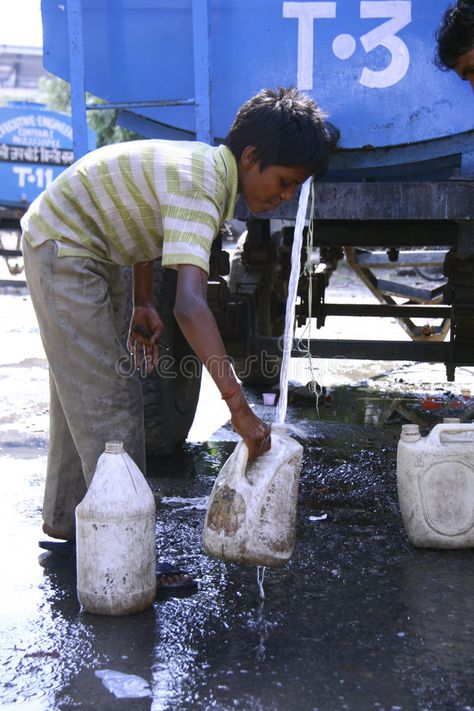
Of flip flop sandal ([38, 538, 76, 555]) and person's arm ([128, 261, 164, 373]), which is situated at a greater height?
person's arm ([128, 261, 164, 373])

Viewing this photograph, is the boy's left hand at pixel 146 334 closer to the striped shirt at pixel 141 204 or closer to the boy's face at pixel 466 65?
the striped shirt at pixel 141 204

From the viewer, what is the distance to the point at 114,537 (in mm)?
2633

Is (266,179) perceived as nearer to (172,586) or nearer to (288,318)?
(288,318)

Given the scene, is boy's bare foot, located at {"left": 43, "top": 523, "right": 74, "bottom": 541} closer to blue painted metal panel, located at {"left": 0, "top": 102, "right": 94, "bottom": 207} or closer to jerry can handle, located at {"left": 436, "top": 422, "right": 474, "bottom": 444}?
jerry can handle, located at {"left": 436, "top": 422, "right": 474, "bottom": 444}

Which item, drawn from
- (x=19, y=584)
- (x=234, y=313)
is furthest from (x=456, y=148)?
(x=19, y=584)

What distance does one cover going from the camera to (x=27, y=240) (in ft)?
9.22

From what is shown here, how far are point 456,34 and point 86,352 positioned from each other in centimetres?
165

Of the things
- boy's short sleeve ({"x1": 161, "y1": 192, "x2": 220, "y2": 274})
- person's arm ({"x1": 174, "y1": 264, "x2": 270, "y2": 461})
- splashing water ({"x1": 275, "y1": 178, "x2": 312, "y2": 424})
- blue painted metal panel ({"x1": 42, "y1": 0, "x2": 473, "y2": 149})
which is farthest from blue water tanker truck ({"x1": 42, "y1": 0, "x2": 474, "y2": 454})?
person's arm ({"x1": 174, "y1": 264, "x2": 270, "y2": 461})

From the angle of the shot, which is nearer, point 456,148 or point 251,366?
point 456,148

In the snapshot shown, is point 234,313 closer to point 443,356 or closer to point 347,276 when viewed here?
point 443,356

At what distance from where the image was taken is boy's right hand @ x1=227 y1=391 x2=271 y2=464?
2.44 m

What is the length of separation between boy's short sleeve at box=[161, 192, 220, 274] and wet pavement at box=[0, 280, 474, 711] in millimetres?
1111

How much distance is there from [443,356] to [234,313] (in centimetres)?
119

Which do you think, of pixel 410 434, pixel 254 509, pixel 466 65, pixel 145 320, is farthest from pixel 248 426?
pixel 466 65
